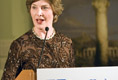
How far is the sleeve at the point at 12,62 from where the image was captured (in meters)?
2.64

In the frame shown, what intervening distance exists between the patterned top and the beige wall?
0.23 feet

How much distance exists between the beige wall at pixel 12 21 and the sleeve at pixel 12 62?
0.23 ft

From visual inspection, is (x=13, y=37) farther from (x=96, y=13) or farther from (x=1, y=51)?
(x=96, y=13)

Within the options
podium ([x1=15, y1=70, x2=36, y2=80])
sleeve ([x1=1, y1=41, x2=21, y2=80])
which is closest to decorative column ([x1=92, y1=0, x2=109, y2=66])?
sleeve ([x1=1, y1=41, x2=21, y2=80])

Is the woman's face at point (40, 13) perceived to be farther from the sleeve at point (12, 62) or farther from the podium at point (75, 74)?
the podium at point (75, 74)

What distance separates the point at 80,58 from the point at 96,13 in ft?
1.86

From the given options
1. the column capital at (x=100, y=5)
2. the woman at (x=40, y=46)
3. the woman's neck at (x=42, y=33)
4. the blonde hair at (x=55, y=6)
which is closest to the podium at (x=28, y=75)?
the woman at (x=40, y=46)

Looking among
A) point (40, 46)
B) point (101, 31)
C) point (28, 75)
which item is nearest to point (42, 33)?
point (40, 46)

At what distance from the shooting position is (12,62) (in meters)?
2.67

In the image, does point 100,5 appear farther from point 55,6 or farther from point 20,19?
point 20,19

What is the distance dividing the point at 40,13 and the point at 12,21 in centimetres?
34

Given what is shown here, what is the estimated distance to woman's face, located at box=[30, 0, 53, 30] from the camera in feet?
8.99

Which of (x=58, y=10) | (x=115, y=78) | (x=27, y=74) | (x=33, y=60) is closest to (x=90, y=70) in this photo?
(x=115, y=78)

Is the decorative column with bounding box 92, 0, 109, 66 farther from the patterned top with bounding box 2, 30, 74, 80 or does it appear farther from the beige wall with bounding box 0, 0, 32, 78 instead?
the beige wall with bounding box 0, 0, 32, 78
